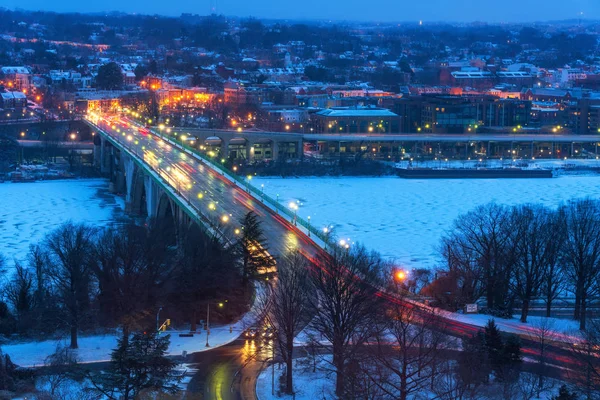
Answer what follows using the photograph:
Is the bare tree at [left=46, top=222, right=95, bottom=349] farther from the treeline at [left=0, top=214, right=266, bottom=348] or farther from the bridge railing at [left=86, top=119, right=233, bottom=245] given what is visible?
the bridge railing at [left=86, top=119, right=233, bottom=245]

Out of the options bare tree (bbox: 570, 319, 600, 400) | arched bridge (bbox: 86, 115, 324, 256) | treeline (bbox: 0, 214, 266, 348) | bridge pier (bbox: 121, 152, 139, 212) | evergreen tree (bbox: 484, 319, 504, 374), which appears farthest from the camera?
bridge pier (bbox: 121, 152, 139, 212)

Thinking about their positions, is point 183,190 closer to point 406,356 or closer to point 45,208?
point 45,208

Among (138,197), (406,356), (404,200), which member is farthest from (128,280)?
(404,200)

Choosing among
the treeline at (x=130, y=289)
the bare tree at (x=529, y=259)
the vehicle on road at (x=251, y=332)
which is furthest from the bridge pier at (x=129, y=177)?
the vehicle on road at (x=251, y=332)

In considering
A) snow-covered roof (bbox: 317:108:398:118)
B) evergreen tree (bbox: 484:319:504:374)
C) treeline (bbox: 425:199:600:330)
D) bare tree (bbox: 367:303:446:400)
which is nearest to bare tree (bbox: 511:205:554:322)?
treeline (bbox: 425:199:600:330)

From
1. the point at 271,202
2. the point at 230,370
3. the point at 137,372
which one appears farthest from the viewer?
the point at 271,202

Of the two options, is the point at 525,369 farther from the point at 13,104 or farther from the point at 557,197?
the point at 13,104
